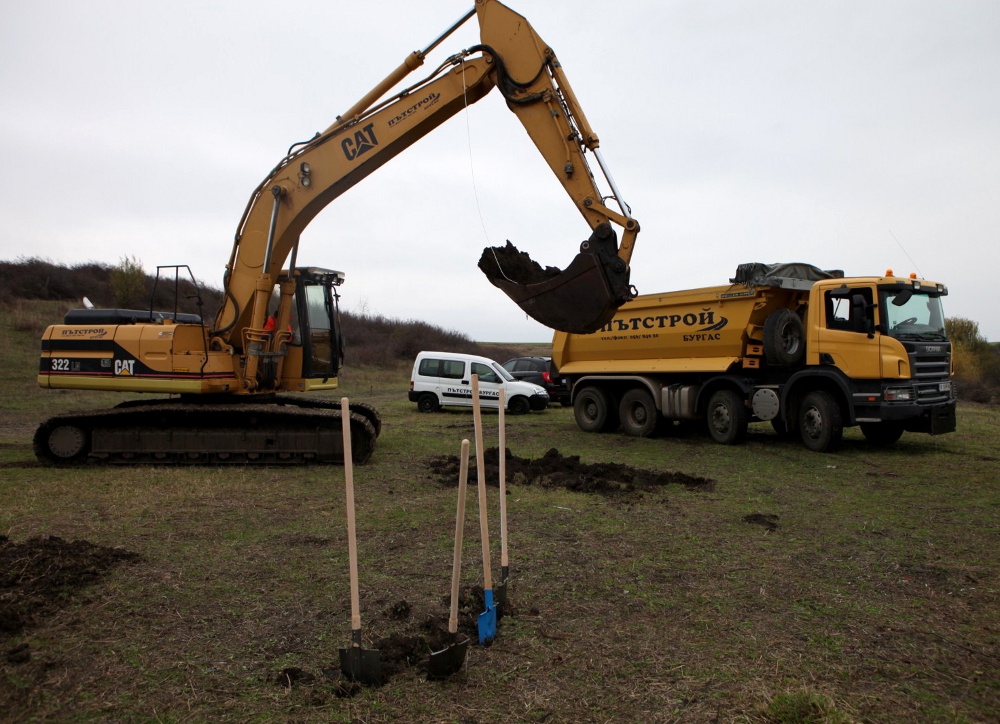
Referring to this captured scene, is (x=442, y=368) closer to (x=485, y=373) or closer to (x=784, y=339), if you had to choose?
(x=485, y=373)

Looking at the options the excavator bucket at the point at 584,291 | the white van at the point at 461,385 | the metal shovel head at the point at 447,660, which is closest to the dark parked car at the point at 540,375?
the white van at the point at 461,385

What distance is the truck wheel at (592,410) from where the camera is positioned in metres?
15.8

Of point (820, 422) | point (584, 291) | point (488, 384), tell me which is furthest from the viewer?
point (488, 384)

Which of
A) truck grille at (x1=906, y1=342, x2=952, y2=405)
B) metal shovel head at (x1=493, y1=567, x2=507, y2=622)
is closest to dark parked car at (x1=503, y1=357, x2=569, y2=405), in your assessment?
truck grille at (x1=906, y1=342, x2=952, y2=405)

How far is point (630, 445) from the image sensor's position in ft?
45.5

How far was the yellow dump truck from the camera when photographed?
38.0 feet

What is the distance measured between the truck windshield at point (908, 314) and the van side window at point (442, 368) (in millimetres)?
11745

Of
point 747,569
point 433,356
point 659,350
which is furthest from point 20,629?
point 433,356

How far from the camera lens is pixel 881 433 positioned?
13.3 meters

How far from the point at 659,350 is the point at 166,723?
40.5 ft

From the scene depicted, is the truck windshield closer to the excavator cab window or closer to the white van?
the excavator cab window

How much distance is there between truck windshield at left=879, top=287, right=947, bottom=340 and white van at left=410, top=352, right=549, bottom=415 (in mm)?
10361

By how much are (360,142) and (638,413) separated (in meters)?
8.28

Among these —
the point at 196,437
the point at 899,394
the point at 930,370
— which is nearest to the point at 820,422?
the point at 899,394
